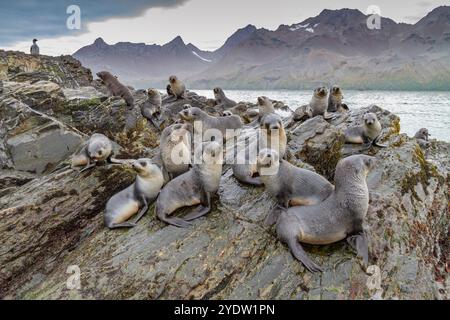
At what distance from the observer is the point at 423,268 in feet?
16.8

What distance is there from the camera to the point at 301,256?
4.87 metres

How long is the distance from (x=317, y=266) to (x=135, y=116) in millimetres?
9248

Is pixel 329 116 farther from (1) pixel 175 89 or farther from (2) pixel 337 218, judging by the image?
(1) pixel 175 89

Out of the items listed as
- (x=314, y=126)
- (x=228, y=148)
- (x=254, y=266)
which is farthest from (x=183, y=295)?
(x=314, y=126)

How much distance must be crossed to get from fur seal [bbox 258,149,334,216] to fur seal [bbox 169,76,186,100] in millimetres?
10375

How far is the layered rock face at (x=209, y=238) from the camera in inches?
187

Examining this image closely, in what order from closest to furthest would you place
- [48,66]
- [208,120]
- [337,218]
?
1. [337,218]
2. [208,120]
3. [48,66]

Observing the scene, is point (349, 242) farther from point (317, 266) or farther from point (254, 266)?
point (254, 266)

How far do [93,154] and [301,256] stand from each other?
188 inches

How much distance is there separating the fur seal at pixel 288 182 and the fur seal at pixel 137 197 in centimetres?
197

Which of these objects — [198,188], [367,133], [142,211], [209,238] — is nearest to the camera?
[209,238]

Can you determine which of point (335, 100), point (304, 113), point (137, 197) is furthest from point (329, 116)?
point (137, 197)
